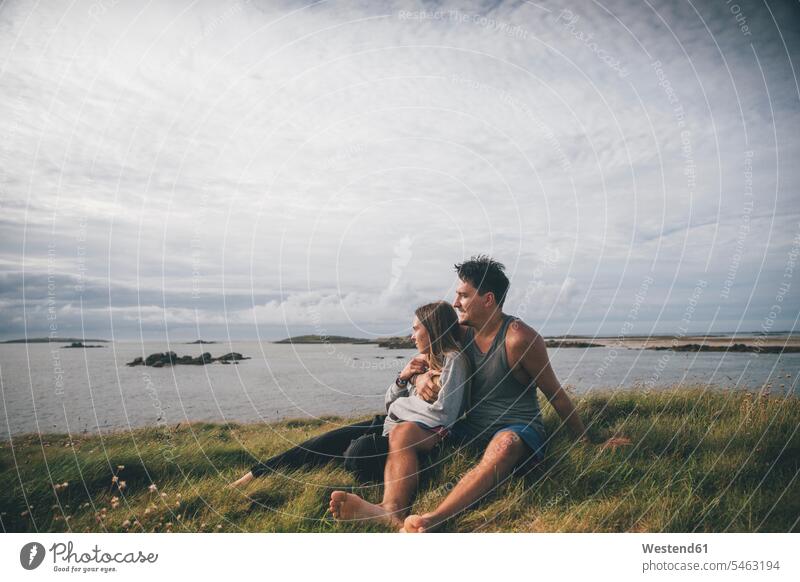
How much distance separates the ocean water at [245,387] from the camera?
5324mm

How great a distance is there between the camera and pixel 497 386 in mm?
4383

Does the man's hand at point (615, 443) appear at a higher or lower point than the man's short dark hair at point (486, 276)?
lower

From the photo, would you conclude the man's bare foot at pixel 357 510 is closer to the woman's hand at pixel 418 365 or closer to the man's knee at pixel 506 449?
the man's knee at pixel 506 449

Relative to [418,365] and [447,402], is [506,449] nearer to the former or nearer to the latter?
[447,402]

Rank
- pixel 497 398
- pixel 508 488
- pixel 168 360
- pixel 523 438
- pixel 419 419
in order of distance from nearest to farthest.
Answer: pixel 508 488
pixel 523 438
pixel 419 419
pixel 497 398
pixel 168 360

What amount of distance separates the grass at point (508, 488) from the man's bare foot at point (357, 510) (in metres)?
0.11

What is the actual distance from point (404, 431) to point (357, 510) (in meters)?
0.72

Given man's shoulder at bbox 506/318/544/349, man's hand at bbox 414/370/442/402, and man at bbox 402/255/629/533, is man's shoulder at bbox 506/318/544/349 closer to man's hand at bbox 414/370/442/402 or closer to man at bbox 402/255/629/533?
man at bbox 402/255/629/533

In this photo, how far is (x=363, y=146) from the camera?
5.75m

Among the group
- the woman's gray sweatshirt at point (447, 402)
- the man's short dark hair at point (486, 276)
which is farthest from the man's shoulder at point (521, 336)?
the woman's gray sweatshirt at point (447, 402)

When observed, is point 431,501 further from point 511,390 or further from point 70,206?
point 70,206

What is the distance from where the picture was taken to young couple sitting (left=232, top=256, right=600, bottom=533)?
4062mm

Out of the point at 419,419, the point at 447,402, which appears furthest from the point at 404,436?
the point at 447,402
